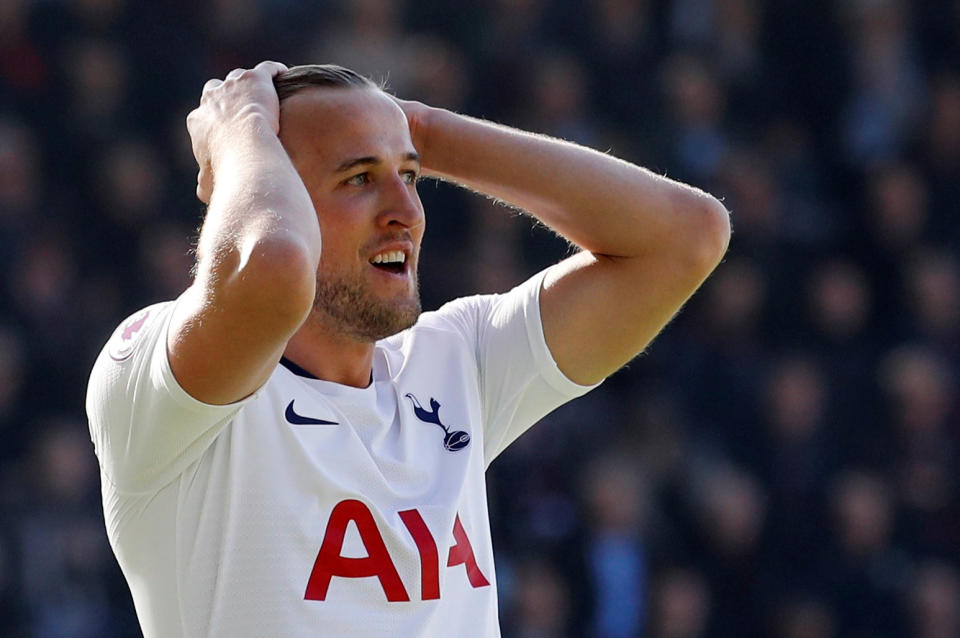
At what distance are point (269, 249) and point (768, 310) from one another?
562cm

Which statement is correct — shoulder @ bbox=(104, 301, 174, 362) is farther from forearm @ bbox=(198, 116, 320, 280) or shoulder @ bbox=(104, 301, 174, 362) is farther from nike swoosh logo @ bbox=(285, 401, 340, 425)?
nike swoosh logo @ bbox=(285, 401, 340, 425)

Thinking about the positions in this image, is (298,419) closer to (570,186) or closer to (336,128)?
(336,128)

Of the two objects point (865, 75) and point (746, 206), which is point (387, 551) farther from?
point (865, 75)

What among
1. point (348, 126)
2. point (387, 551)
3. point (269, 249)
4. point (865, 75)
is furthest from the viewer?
point (865, 75)

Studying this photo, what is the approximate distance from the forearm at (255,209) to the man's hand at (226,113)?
0.07 meters

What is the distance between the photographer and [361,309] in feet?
8.60

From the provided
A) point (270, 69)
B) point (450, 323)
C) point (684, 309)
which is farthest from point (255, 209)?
point (684, 309)

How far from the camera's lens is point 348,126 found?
104 inches

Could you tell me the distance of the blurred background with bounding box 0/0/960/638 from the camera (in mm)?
6449

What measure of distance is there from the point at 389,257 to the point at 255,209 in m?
0.51

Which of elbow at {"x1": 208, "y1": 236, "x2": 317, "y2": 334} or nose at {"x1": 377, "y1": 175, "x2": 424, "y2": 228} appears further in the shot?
nose at {"x1": 377, "y1": 175, "x2": 424, "y2": 228}

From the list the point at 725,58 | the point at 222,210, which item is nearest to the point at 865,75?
the point at 725,58

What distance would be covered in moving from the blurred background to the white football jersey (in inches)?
150

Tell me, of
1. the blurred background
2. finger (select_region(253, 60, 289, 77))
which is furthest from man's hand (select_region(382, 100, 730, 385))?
the blurred background
